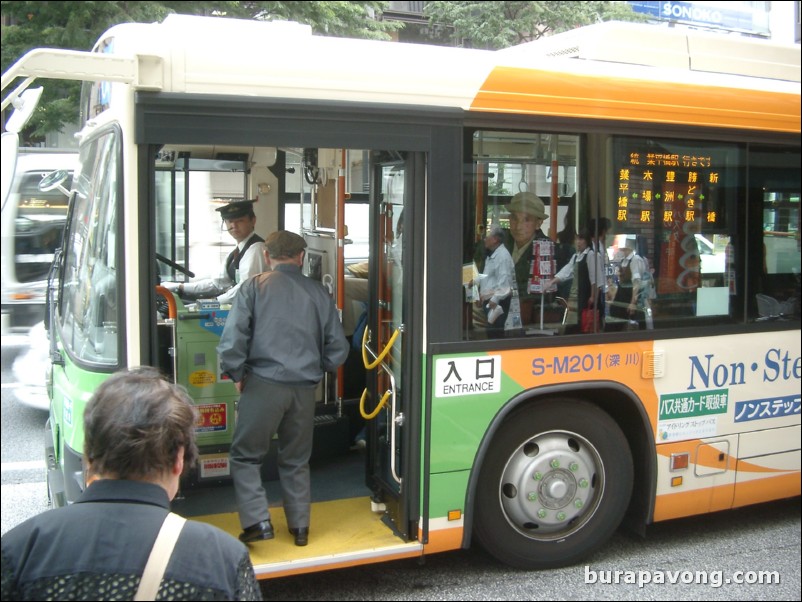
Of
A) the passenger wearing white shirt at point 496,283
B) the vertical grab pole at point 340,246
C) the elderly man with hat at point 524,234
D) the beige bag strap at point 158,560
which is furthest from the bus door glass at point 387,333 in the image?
the beige bag strap at point 158,560

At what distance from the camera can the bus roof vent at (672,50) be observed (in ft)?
15.8

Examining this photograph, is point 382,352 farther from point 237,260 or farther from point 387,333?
point 237,260

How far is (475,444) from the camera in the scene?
4406 mm

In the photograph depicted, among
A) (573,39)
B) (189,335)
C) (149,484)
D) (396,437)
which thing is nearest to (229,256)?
(189,335)

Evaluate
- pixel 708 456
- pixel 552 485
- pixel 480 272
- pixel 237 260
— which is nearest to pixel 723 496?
pixel 708 456

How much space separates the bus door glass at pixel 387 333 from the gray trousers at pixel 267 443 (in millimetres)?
452

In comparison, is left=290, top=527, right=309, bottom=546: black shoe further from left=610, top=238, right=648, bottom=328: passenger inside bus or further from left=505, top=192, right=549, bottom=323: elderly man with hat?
left=610, top=238, right=648, bottom=328: passenger inside bus

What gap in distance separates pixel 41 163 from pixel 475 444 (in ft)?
28.2

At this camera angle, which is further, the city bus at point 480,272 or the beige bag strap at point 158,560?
the city bus at point 480,272

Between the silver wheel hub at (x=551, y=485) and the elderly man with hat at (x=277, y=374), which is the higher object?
the elderly man with hat at (x=277, y=374)

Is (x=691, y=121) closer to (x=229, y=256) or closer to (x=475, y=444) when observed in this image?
(x=475, y=444)

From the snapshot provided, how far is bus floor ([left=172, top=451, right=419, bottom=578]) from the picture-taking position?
13.9 feet

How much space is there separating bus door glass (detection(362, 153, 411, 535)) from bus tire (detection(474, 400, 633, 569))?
0.49 metres

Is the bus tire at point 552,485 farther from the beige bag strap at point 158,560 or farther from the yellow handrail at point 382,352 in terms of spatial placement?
the beige bag strap at point 158,560
